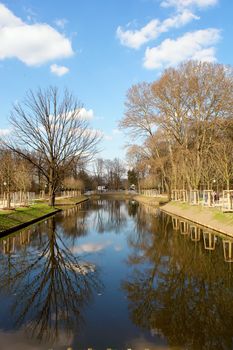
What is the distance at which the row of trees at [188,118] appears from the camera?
32844mm

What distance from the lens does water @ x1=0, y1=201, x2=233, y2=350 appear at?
5.84 m

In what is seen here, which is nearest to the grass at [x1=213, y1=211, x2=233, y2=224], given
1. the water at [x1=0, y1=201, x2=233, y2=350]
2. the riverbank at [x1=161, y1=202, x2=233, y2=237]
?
the riverbank at [x1=161, y1=202, x2=233, y2=237]

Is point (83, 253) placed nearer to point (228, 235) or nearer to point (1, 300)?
point (1, 300)

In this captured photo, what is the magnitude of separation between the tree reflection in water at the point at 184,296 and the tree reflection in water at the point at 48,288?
118 cm

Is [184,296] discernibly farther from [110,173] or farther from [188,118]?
[110,173]

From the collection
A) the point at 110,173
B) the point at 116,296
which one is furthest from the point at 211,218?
the point at 110,173

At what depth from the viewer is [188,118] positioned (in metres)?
36.1

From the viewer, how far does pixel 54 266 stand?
11.4m

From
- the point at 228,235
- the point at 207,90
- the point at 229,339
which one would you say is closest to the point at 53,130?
the point at 207,90

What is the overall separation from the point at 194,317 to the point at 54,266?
→ 5798mm

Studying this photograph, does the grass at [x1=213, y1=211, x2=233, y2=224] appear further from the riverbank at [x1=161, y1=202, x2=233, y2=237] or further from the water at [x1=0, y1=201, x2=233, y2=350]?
the water at [x1=0, y1=201, x2=233, y2=350]

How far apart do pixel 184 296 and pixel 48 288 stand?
336 centimetres

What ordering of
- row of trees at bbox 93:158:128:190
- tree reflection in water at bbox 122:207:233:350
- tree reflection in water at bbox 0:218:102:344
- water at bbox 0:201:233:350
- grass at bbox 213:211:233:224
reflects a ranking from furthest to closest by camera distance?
row of trees at bbox 93:158:128:190, grass at bbox 213:211:233:224, tree reflection in water at bbox 0:218:102:344, tree reflection in water at bbox 122:207:233:350, water at bbox 0:201:233:350

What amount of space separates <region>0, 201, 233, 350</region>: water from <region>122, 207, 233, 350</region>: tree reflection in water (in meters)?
0.02
